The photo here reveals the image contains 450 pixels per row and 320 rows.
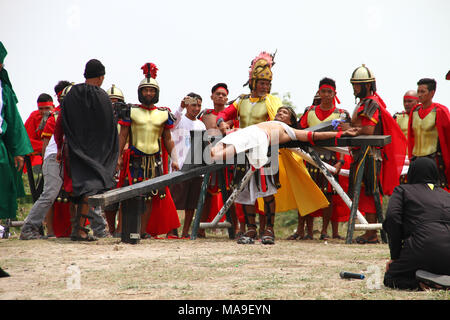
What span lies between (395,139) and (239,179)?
2.07 metres

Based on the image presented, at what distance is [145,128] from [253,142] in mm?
1667

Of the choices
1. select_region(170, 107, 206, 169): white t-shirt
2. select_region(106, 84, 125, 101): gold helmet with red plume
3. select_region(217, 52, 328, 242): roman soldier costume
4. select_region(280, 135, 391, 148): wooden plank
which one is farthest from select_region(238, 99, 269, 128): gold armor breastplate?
select_region(106, 84, 125, 101): gold helmet with red plume

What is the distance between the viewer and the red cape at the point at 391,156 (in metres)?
7.94

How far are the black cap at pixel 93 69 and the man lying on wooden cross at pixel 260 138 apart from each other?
5.64ft

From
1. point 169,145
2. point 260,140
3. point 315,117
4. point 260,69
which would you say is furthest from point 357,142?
point 169,145

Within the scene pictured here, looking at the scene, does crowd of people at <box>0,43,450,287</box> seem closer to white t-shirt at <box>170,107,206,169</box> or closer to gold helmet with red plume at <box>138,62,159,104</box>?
gold helmet with red plume at <box>138,62,159,104</box>

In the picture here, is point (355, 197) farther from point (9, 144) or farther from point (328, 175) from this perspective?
point (9, 144)

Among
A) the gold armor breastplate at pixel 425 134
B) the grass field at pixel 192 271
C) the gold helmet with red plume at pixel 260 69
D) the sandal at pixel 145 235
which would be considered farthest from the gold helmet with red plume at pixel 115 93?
the gold armor breastplate at pixel 425 134

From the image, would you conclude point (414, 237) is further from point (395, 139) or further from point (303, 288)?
point (395, 139)

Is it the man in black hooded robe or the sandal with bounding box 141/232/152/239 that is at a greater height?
the man in black hooded robe

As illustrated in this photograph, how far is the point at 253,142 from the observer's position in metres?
7.46

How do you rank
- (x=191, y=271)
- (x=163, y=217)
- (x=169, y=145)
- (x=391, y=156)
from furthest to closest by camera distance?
1. (x=163, y=217)
2. (x=169, y=145)
3. (x=391, y=156)
4. (x=191, y=271)

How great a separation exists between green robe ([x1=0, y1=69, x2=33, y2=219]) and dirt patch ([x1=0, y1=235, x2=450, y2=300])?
1.77 ft

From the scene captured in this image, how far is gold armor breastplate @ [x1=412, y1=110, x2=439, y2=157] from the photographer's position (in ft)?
29.0
